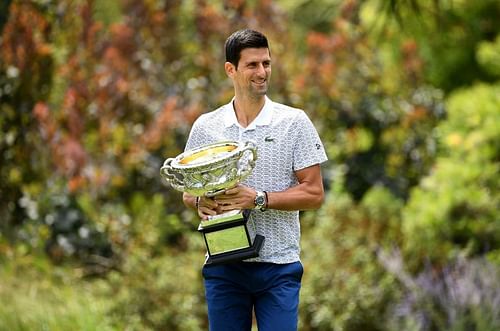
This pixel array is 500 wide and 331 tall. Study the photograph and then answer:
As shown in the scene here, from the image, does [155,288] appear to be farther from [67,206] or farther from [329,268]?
[67,206]

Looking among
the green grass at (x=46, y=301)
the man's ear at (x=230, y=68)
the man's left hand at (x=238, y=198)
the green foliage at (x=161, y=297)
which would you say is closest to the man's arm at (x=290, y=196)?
the man's left hand at (x=238, y=198)

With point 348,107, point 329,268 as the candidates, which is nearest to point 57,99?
point 348,107

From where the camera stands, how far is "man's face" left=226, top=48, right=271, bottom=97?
11.3ft

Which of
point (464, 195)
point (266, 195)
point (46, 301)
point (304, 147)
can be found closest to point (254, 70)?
point (304, 147)

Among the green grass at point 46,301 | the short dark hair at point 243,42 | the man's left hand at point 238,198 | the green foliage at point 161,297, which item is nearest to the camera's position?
→ the man's left hand at point 238,198

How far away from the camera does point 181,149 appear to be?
7785mm

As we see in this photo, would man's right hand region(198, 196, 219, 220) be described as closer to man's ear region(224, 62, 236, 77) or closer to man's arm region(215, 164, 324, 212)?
man's arm region(215, 164, 324, 212)

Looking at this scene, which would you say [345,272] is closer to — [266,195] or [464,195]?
[464,195]

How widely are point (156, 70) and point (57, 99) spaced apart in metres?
0.93

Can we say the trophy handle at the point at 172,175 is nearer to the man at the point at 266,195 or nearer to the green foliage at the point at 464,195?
the man at the point at 266,195

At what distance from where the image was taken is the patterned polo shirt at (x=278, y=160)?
3.47 meters

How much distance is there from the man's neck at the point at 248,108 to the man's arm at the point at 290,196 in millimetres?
256

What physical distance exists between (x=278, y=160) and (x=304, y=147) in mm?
102

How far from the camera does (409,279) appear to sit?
5.71 m
